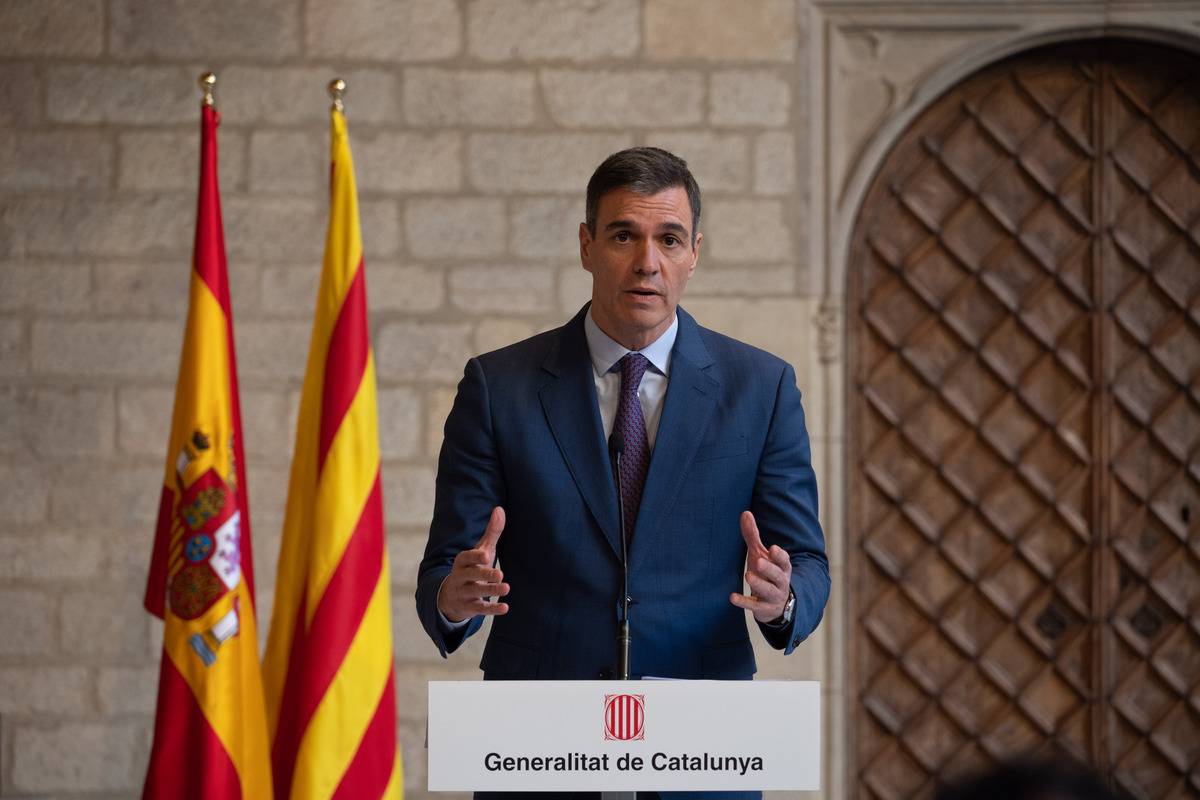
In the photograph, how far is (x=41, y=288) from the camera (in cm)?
382

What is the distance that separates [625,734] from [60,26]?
3.24 metres

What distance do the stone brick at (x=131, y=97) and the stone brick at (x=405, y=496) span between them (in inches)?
48.7

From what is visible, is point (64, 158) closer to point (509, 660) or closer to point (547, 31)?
point (547, 31)

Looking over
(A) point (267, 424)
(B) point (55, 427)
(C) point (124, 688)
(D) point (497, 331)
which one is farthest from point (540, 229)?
(C) point (124, 688)

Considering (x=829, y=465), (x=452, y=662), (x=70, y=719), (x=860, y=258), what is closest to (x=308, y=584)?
(x=452, y=662)

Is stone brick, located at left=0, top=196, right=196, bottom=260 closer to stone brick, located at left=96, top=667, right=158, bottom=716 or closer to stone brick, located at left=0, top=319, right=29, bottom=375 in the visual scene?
stone brick, located at left=0, top=319, right=29, bottom=375

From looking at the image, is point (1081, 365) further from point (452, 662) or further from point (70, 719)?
point (70, 719)

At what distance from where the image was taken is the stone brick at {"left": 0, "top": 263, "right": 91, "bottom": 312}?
3.82m

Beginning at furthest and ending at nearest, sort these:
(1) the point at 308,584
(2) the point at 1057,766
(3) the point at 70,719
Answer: (3) the point at 70,719 < (1) the point at 308,584 < (2) the point at 1057,766

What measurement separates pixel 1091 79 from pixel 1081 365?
89cm

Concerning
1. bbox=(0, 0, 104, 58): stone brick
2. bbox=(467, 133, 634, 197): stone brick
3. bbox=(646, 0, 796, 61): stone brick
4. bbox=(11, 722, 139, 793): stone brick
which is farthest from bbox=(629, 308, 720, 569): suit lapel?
bbox=(0, 0, 104, 58): stone brick

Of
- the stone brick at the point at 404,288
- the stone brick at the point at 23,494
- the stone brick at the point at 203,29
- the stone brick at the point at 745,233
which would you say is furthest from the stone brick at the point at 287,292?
the stone brick at the point at 745,233

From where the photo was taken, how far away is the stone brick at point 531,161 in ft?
12.7

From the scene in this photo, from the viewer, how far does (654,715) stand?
1.51 m
